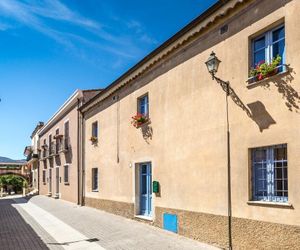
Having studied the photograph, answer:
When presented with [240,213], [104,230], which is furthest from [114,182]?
[240,213]

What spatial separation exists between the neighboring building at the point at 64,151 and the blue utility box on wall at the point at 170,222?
11237 mm

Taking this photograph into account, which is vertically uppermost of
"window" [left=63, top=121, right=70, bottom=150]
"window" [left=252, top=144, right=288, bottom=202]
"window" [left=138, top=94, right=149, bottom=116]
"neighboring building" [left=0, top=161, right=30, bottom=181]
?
"window" [left=138, top=94, right=149, bottom=116]

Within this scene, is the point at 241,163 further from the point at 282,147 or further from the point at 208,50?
the point at 208,50

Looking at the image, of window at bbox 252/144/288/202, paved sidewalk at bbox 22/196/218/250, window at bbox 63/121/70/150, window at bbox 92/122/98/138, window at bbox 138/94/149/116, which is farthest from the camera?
window at bbox 63/121/70/150

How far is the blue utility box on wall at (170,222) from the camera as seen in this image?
11250mm

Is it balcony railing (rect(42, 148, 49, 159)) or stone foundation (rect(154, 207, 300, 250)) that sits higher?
balcony railing (rect(42, 148, 49, 159))

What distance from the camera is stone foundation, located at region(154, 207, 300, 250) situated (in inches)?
289

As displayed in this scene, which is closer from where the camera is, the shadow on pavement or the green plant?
the green plant

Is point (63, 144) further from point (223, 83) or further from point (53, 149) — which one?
point (223, 83)

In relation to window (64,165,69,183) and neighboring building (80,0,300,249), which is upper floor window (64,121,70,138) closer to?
window (64,165,69,183)

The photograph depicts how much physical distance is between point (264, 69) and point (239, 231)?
3573 millimetres

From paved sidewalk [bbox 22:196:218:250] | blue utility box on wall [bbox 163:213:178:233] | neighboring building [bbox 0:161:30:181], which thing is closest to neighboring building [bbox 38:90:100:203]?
paved sidewalk [bbox 22:196:218:250]

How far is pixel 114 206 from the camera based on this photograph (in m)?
16.4

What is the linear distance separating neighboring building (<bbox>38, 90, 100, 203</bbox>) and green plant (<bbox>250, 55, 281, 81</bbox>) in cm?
1529
